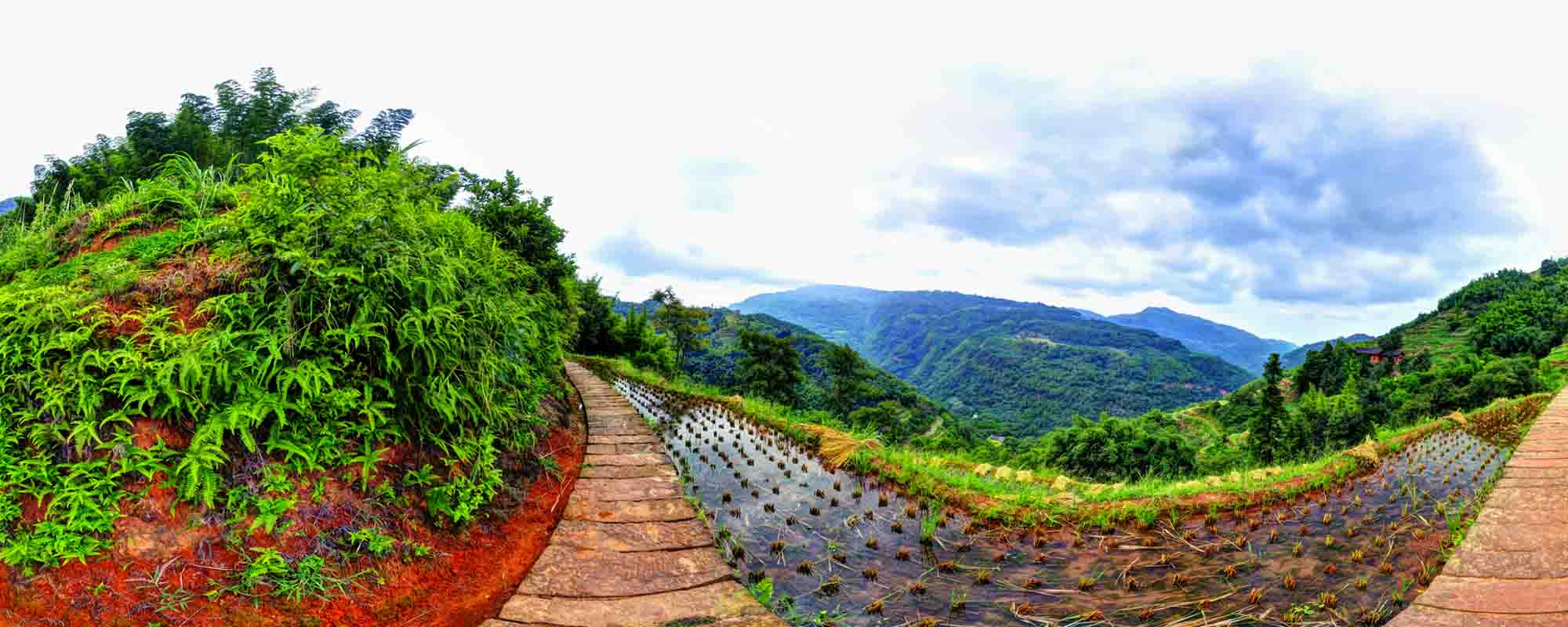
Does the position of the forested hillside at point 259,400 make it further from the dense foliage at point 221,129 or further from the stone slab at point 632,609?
the dense foliage at point 221,129

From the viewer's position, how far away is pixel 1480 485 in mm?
5688

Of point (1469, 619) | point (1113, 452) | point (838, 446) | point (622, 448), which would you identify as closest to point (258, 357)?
point (622, 448)

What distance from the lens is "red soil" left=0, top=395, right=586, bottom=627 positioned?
2.58 metres

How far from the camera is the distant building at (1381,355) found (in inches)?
1809

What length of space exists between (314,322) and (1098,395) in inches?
3724

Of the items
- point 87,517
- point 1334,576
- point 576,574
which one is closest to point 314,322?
point 87,517

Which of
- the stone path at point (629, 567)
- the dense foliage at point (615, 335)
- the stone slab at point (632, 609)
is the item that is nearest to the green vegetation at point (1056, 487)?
the stone path at point (629, 567)

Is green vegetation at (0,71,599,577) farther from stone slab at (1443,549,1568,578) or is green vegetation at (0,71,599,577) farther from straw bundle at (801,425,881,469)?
stone slab at (1443,549,1568,578)

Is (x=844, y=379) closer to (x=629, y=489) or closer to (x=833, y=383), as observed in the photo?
(x=833, y=383)

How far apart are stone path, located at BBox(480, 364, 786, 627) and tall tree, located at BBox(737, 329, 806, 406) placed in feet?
62.1

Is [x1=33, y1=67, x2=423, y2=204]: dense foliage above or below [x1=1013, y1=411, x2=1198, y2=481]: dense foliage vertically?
above

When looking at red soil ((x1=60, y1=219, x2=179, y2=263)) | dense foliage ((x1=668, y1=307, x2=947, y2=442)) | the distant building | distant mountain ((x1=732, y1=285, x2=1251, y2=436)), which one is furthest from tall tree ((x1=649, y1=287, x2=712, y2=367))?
the distant building

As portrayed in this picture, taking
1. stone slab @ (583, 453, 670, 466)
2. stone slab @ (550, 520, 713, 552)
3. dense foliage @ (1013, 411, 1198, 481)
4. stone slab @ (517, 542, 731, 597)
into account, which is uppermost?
stone slab @ (583, 453, 670, 466)

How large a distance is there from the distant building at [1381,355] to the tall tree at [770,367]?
51.4 meters
